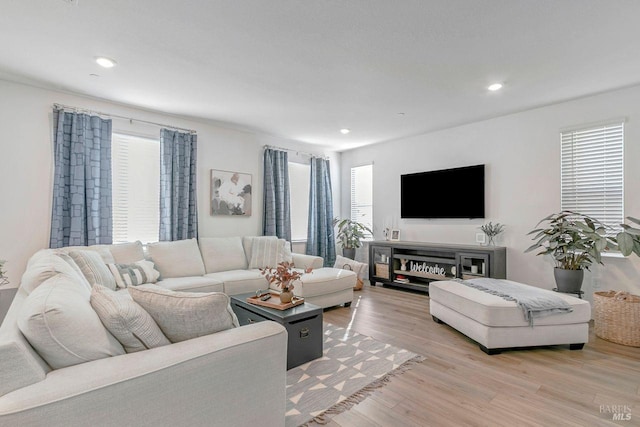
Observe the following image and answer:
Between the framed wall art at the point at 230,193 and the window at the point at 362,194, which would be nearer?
the framed wall art at the point at 230,193

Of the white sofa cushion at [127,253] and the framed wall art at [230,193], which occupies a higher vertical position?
the framed wall art at [230,193]

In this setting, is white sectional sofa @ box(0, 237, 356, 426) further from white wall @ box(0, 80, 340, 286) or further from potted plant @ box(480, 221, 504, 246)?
potted plant @ box(480, 221, 504, 246)

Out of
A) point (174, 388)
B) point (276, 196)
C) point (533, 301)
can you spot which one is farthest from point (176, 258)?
point (533, 301)

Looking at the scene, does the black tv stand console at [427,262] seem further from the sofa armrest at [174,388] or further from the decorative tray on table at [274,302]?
the sofa armrest at [174,388]

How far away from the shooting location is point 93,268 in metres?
2.94

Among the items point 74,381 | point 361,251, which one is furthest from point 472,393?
point 361,251

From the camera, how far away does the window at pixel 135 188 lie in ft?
12.8

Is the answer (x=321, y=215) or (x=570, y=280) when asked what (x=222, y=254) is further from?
(x=570, y=280)

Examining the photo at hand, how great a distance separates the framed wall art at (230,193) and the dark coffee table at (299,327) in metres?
2.33

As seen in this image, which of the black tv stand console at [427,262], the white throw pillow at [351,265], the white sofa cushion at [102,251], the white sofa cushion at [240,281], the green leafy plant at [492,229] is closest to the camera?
the white sofa cushion at [102,251]

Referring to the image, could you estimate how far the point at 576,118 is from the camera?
3756mm

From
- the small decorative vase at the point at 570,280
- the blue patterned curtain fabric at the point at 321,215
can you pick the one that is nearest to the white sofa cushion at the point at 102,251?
the blue patterned curtain fabric at the point at 321,215

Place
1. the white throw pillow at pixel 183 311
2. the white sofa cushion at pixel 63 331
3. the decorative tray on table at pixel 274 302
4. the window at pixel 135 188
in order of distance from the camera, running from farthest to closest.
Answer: the window at pixel 135 188, the decorative tray on table at pixel 274 302, the white throw pillow at pixel 183 311, the white sofa cushion at pixel 63 331

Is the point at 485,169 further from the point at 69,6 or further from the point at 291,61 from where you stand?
the point at 69,6
